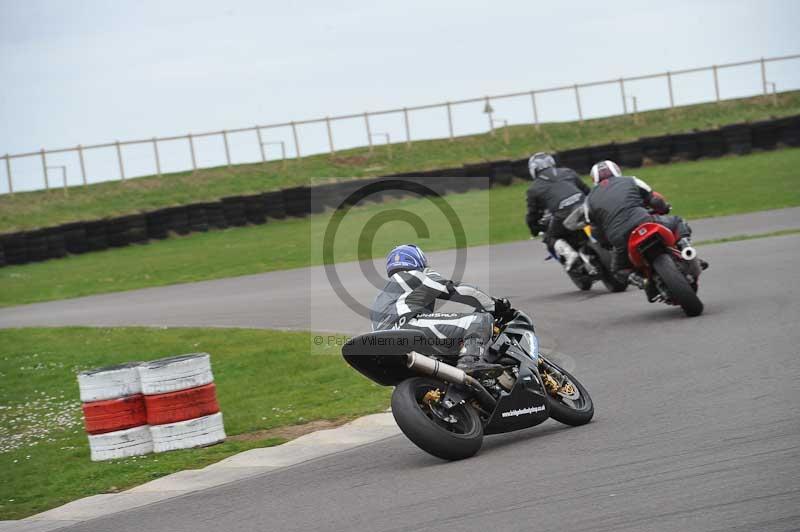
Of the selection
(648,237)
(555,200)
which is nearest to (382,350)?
(648,237)

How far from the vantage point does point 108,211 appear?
41688mm

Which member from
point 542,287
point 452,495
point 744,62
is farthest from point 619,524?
point 744,62

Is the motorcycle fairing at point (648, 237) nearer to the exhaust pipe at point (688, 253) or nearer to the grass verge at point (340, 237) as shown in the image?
the exhaust pipe at point (688, 253)

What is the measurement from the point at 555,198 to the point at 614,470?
9.90m

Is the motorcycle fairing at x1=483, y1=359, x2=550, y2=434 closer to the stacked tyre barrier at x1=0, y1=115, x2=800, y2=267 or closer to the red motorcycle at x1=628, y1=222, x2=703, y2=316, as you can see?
the red motorcycle at x1=628, y1=222, x2=703, y2=316

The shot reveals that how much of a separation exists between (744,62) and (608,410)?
143 ft

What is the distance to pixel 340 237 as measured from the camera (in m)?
32.1

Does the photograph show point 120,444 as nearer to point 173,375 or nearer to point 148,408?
point 148,408

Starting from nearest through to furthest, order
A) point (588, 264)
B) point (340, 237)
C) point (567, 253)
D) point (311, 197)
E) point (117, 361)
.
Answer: point (117, 361), point (588, 264), point (567, 253), point (340, 237), point (311, 197)

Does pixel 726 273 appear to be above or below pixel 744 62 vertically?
below

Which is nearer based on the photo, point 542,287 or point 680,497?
point 680,497

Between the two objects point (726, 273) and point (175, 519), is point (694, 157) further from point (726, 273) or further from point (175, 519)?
point (175, 519)

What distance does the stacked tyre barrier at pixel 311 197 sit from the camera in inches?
1293

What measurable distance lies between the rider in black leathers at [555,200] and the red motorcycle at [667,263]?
144 inches
